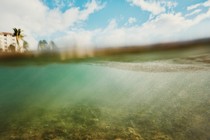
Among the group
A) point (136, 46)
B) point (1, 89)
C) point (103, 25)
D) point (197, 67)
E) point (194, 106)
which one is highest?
point (103, 25)

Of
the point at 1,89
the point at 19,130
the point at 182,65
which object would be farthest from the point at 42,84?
the point at 19,130

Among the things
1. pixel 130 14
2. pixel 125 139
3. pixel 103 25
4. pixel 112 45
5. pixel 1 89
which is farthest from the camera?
pixel 1 89

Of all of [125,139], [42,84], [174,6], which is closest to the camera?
[125,139]

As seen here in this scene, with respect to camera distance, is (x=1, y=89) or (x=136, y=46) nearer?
(x=136, y=46)

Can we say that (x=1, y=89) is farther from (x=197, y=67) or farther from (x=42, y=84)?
(x=197, y=67)

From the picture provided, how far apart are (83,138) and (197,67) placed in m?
17.4

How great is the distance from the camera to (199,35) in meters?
12.6

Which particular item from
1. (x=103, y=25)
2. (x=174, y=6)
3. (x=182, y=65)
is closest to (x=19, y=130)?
(x=103, y=25)

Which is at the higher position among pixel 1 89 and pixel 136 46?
pixel 136 46

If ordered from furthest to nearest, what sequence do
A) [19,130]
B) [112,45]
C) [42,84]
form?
[42,84] → [112,45] → [19,130]

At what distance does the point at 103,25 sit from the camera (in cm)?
1278

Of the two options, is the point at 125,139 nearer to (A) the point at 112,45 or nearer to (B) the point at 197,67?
(A) the point at 112,45

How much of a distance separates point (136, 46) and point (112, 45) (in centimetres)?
189

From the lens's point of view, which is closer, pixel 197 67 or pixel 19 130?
pixel 19 130
